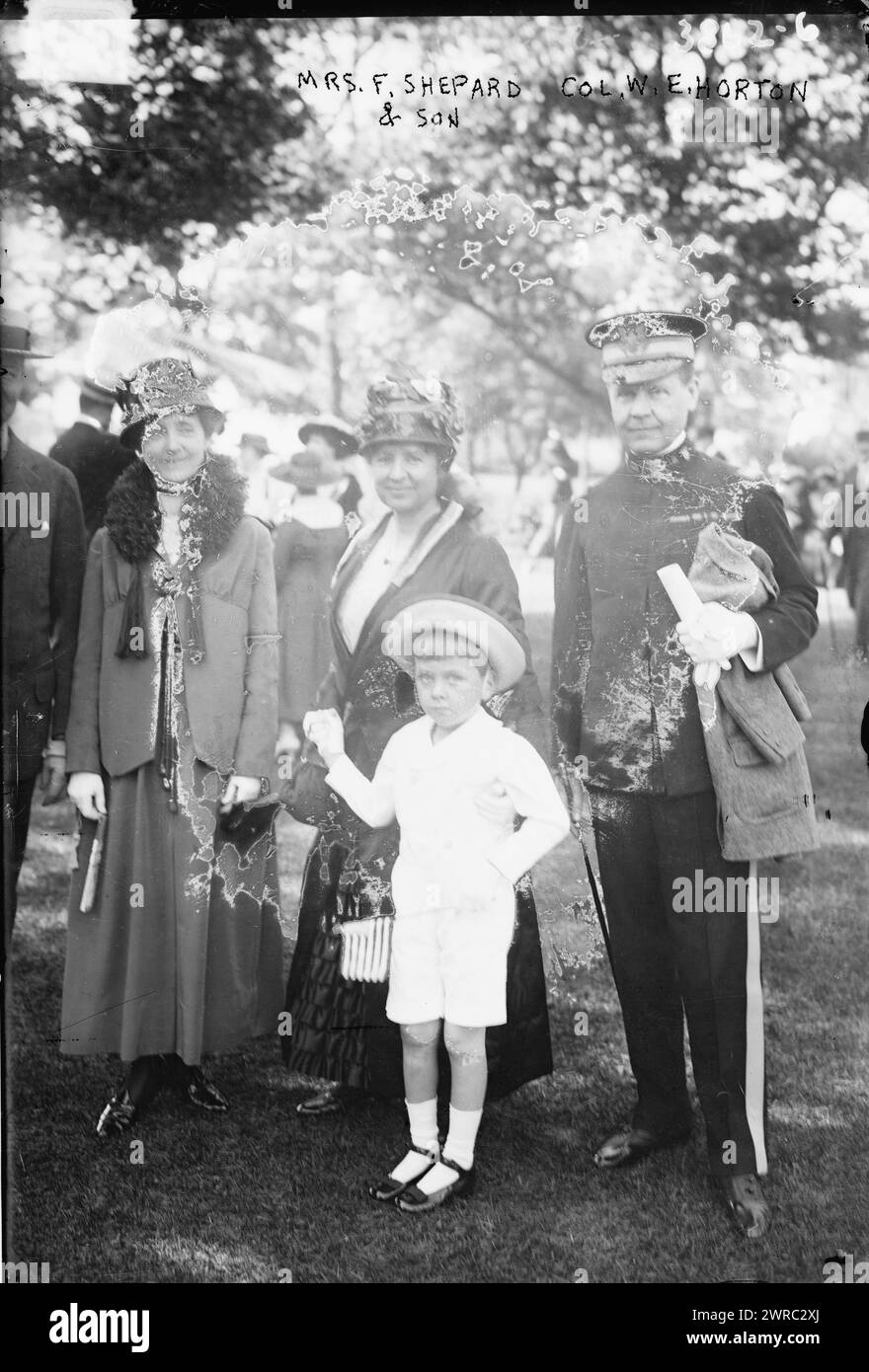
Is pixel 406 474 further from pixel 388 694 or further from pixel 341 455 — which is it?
pixel 388 694

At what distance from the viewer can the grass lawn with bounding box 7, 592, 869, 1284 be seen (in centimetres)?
390

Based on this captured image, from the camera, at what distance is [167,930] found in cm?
398

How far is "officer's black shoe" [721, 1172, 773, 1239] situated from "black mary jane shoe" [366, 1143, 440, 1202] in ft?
2.79

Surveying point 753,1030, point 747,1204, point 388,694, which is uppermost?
point 388,694

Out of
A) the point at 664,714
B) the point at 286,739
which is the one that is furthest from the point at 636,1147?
the point at 286,739

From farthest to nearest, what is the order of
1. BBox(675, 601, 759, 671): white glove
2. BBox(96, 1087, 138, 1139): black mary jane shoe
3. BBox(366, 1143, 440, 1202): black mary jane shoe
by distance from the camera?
BBox(96, 1087, 138, 1139): black mary jane shoe, BBox(366, 1143, 440, 1202): black mary jane shoe, BBox(675, 601, 759, 671): white glove

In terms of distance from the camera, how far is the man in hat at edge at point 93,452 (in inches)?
156

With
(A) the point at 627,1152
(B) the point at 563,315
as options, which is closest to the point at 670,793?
(A) the point at 627,1152

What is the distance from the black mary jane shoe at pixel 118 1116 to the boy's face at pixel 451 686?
1508 millimetres

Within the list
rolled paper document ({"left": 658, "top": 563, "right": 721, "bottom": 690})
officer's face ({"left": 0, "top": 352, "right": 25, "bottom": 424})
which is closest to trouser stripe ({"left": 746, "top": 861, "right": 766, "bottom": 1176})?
rolled paper document ({"left": 658, "top": 563, "right": 721, "bottom": 690})

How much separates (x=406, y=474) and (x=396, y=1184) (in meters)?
2.07

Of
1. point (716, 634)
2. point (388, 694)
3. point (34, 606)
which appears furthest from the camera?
point (34, 606)

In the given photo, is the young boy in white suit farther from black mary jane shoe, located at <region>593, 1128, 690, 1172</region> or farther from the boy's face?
black mary jane shoe, located at <region>593, 1128, 690, 1172</region>

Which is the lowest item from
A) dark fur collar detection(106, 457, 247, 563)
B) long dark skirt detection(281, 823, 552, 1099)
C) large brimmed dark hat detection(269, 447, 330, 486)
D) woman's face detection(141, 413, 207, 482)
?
long dark skirt detection(281, 823, 552, 1099)
